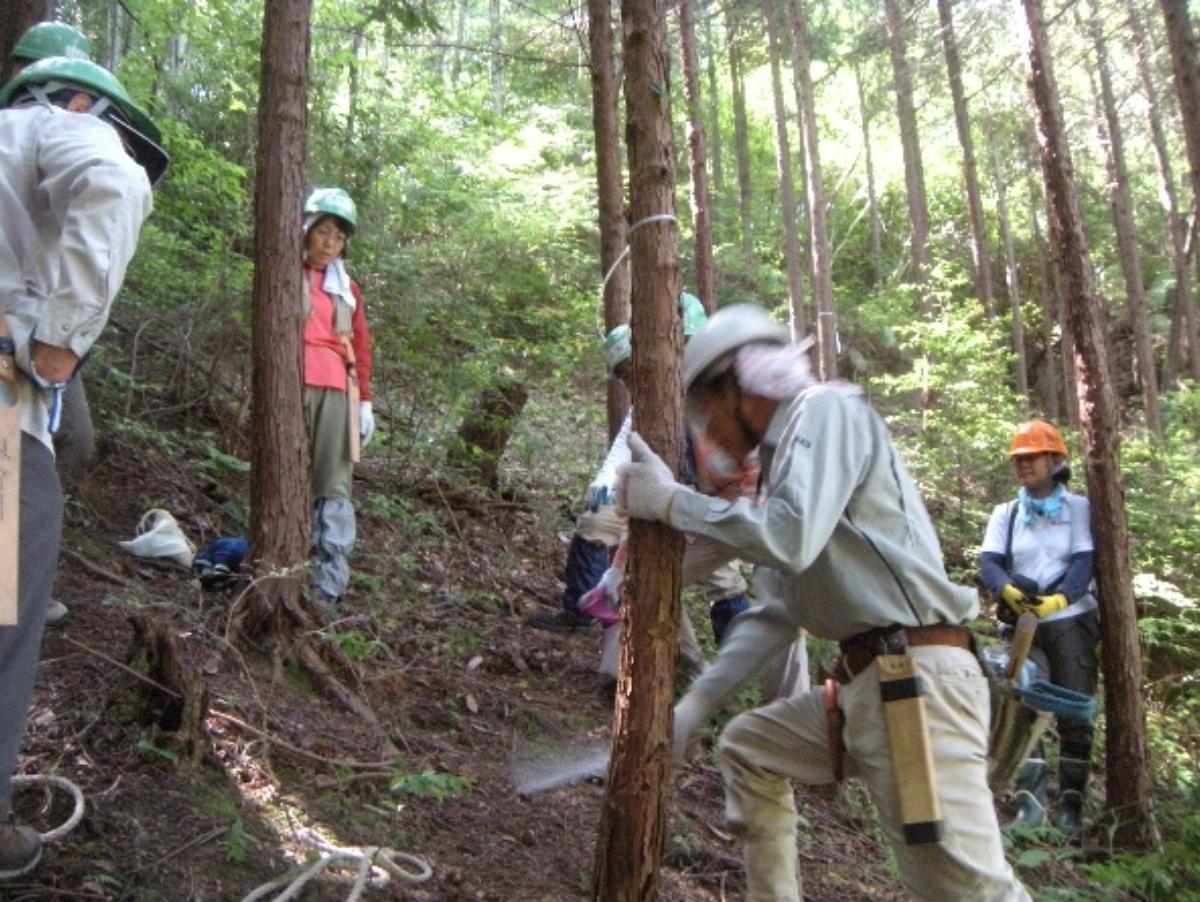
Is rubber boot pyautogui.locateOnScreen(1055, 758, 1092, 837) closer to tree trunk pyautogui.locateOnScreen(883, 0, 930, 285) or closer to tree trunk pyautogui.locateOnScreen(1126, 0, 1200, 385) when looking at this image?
tree trunk pyautogui.locateOnScreen(883, 0, 930, 285)

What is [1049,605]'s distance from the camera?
6.52m

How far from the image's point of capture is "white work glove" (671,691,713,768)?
3.56 m

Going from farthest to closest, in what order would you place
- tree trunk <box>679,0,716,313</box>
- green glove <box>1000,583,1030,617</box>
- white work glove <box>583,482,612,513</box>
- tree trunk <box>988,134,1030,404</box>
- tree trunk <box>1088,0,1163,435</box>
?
tree trunk <box>988,134,1030,404</box>
tree trunk <box>1088,0,1163,435</box>
tree trunk <box>679,0,716,313</box>
green glove <box>1000,583,1030,617</box>
white work glove <box>583,482,612,513</box>

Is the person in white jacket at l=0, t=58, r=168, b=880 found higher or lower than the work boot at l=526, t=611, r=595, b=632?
higher

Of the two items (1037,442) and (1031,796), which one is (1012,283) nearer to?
(1037,442)

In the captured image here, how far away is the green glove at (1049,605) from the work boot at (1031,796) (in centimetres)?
88

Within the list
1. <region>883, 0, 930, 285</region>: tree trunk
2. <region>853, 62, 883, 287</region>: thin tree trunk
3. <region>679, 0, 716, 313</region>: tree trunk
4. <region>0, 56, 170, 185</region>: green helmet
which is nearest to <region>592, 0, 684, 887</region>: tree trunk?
<region>0, 56, 170, 185</region>: green helmet

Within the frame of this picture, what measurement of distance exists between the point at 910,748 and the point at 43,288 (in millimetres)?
2773

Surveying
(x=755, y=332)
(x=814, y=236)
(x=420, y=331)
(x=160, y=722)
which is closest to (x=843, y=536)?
(x=755, y=332)

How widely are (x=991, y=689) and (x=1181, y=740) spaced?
5985 millimetres

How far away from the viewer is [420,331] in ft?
28.3

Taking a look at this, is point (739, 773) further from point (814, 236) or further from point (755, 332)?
point (814, 236)

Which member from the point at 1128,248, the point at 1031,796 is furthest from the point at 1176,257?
the point at 1031,796

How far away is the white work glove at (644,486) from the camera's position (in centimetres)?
306
